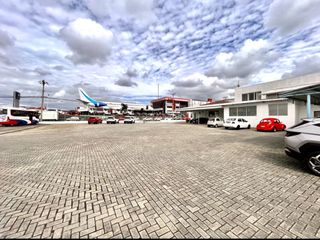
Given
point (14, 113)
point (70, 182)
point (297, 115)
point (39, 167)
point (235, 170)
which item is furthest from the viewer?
point (14, 113)

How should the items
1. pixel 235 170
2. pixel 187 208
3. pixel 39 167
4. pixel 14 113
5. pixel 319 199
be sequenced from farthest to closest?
1. pixel 14 113
2. pixel 39 167
3. pixel 235 170
4. pixel 319 199
5. pixel 187 208

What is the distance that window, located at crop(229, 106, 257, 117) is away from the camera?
64.7ft

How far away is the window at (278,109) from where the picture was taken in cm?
1673

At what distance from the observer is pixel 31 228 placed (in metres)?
2.28

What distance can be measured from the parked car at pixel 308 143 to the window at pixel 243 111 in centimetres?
1705

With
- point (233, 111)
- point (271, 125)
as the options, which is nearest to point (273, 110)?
point (271, 125)

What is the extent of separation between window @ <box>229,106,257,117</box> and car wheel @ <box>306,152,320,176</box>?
1726 centimetres

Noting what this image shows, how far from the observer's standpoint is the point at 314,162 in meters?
4.21

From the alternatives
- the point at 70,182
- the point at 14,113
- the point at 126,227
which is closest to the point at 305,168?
the point at 126,227

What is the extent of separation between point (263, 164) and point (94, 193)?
17.3 ft

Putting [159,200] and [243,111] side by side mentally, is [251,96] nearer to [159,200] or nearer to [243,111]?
[243,111]

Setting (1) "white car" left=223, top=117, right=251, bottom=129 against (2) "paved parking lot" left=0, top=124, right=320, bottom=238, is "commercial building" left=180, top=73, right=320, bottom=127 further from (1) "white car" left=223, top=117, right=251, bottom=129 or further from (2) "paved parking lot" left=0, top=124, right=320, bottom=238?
(2) "paved parking lot" left=0, top=124, right=320, bottom=238

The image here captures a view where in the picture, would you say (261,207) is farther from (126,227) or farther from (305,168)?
(305,168)

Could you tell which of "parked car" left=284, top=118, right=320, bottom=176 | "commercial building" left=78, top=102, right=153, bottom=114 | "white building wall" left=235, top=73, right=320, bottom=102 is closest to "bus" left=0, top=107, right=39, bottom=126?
"parked car" left=284, top=118, right=320, bottom=176
